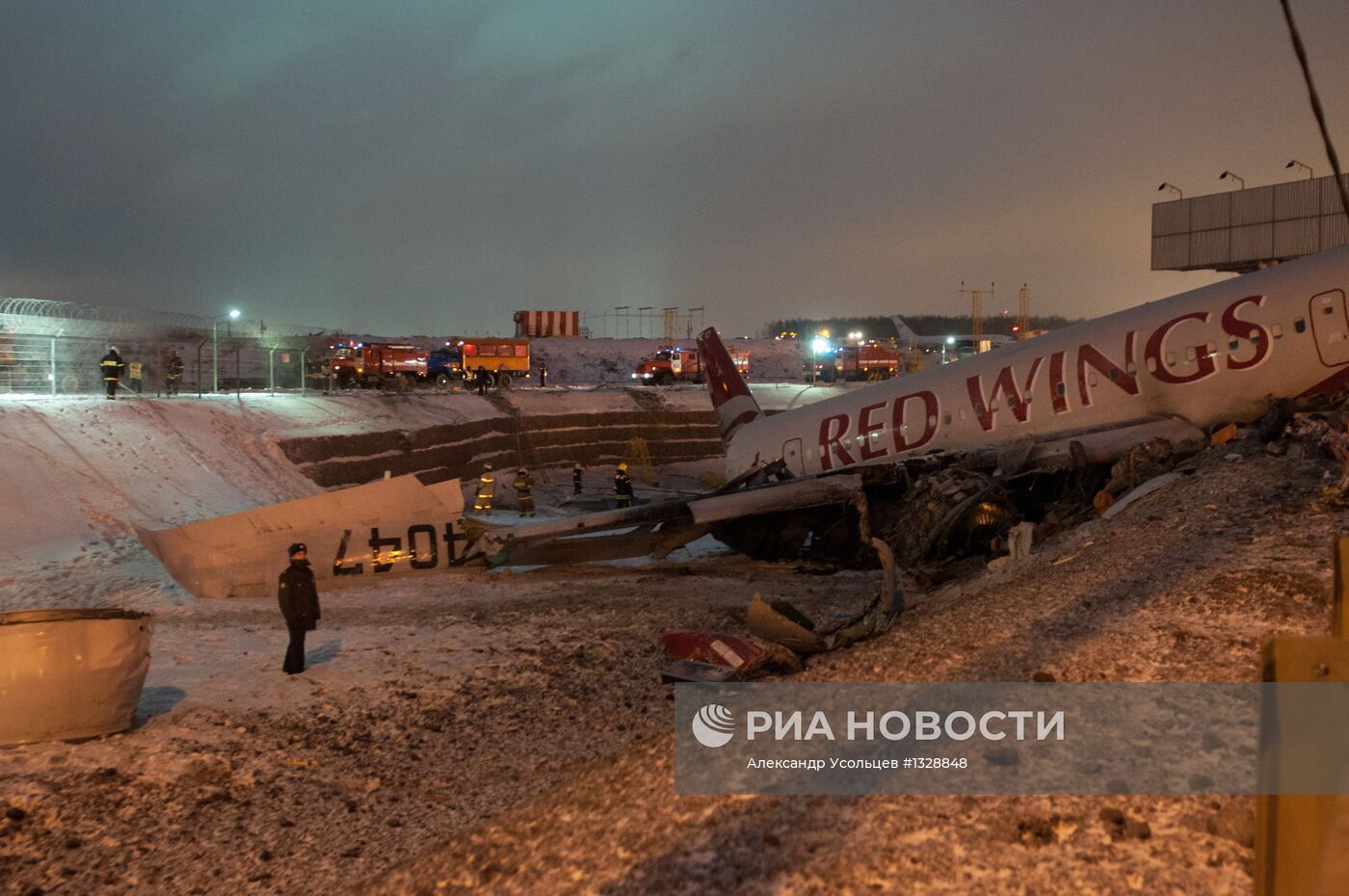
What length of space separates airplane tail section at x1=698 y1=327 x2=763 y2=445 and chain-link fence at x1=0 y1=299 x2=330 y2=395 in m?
15.3

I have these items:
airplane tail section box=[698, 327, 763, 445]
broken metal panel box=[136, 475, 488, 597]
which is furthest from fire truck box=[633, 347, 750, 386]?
broken metal panel box=[136, 475, 488, 597]

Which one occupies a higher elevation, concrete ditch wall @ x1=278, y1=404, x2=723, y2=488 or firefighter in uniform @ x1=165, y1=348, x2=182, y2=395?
firefighter in uniform @ x1=165, y1=348, x2=182, y2=395

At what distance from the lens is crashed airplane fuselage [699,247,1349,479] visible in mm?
14859

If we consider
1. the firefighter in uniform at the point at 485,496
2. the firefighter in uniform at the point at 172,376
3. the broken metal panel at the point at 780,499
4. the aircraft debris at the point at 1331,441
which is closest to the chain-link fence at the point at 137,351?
the firefighter in uniform at the point at 172,376

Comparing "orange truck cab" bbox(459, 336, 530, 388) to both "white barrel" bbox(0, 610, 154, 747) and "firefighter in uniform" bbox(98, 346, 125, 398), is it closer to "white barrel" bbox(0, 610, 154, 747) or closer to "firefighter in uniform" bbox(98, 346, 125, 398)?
"firefighter in uniform" bbox(98, 346, 125, 398)

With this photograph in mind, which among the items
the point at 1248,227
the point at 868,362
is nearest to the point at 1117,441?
the point at 1248,227

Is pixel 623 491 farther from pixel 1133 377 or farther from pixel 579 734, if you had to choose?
pixel 579 734

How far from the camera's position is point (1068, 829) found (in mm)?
4832

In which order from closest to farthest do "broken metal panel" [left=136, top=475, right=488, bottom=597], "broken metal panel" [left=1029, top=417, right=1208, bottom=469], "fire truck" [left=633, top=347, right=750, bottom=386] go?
"broken metal panel" [left=1029, top=417, right=1208, bottom=469]
"broken metal panel" [left=136, top=475, right=488, bottom=597]
"fire truck" [left=633, top=347, right=750, bottom=386]

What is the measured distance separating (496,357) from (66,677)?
51.6 meters

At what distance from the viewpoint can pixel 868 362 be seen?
6588 cm

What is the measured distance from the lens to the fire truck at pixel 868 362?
6581 centimetres

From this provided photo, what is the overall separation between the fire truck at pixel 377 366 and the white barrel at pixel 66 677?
3684 centimetres

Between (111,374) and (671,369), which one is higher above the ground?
(671,369)
